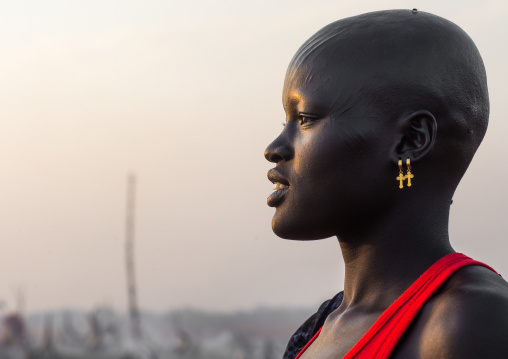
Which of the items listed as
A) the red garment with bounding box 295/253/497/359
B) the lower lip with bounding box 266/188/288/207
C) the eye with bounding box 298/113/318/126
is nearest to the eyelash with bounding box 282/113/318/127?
the eye with bounding box 298/113/318/126

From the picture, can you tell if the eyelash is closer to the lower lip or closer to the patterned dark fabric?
the lower lip

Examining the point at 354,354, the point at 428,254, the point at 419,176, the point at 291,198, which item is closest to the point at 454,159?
the point at 419,176

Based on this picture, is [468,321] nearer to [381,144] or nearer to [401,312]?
[401,312]

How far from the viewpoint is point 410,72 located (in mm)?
2627

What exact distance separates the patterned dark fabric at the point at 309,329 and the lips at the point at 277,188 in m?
0.64

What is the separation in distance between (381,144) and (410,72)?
25 cm

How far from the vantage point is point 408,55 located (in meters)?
2.65

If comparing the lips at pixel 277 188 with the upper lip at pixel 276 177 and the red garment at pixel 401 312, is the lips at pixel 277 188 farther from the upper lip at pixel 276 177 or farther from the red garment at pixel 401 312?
the red garment at pixel 401 312

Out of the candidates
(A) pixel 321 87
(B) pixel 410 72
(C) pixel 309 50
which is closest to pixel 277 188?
(A) pixel 321 87

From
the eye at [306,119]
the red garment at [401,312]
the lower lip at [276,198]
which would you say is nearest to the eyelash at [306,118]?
the eye at [306,119]

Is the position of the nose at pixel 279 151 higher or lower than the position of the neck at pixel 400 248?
higher

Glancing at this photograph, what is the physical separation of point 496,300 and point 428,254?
0.41 m

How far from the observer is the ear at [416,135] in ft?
8.57

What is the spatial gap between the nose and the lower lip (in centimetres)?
11
